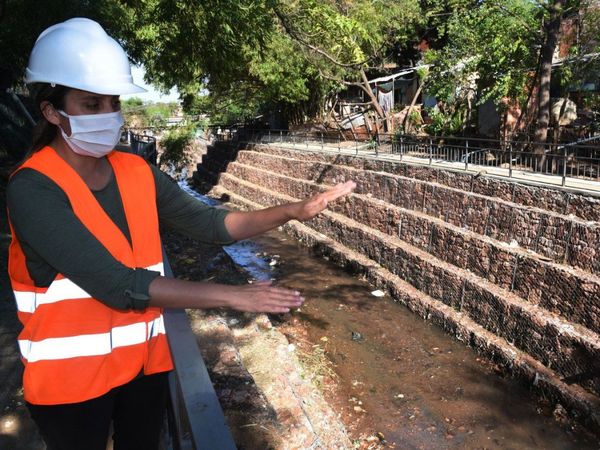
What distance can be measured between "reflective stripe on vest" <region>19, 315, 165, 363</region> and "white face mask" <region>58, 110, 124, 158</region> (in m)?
0.55

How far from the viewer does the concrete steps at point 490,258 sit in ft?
22.3

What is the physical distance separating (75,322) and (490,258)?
806cm

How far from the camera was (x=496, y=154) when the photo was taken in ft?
41.4

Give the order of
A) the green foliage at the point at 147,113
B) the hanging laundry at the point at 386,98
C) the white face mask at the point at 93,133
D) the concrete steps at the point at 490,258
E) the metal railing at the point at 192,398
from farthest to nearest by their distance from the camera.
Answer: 1. the green foliage at the point at 147,113
2. the hanging laundry at the point at 386,98
3. the concrete steps at the point at 490,258
4. the white face mask at the point at 93,133
5. the metal railing at the point at 192,398

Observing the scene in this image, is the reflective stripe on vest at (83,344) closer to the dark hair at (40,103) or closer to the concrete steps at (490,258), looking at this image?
the dark hair at (40,103)

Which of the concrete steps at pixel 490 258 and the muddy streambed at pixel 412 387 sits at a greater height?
the concrete steps at pixel 490 258

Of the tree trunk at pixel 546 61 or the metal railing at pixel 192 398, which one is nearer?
the metal railing at pixel 192 398

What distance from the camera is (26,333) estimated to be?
1409 mm

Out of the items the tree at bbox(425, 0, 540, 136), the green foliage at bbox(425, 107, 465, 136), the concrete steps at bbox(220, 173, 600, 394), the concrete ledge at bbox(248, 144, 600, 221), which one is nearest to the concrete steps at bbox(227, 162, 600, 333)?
the concrete steps at bbox(220, 173, 600, 394)

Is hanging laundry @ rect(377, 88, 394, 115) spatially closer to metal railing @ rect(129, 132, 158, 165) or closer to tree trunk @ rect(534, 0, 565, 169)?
metal railing @ rect(129, 132, 158, 165)

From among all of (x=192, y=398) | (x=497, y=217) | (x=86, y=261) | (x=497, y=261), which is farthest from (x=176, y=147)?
(x=192, y=398)

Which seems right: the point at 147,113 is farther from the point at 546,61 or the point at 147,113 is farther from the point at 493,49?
the point at 546,61

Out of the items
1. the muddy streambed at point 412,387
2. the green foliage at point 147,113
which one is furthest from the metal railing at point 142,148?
the green foliage at point 147,113

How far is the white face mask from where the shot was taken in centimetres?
146
